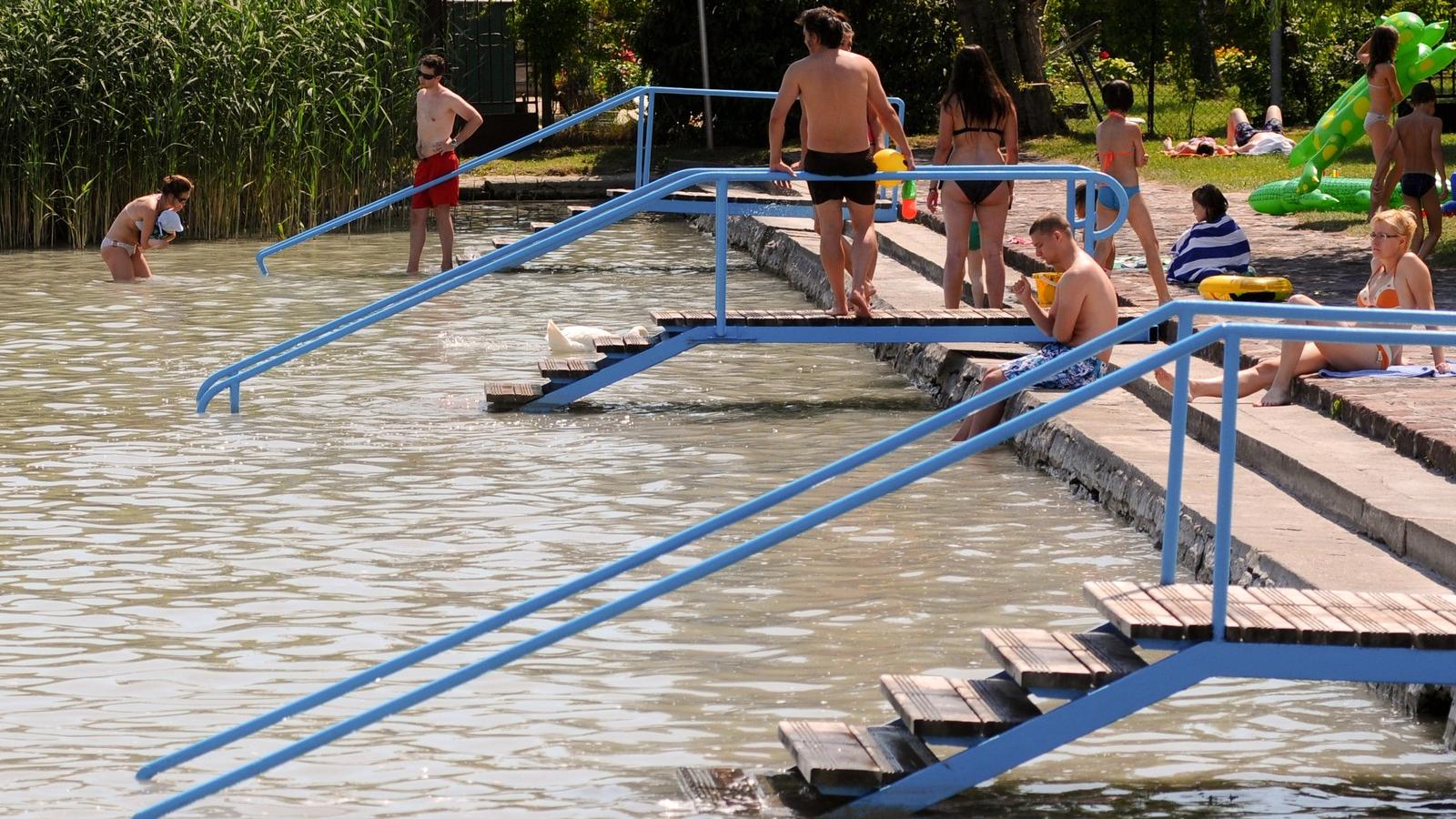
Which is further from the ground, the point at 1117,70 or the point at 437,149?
the point at 1117,70

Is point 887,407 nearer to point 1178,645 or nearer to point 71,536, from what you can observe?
point 71,536

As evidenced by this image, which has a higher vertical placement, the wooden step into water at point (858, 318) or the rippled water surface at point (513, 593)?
the wooden step into water at point (858, 318)

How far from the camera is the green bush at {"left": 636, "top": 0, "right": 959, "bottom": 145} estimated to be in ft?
89.4

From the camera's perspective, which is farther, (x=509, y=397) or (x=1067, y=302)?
(x=509, y=397)

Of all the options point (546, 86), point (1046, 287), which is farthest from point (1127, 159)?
point (546, 86)

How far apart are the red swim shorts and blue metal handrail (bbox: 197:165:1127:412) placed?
18.7 feet

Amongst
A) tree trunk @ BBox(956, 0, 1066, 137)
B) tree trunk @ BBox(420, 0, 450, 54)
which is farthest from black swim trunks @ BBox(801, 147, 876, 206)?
tree trunk @ BBox(956, 0, 1066, 137)

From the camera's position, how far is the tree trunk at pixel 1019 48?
1024 inches

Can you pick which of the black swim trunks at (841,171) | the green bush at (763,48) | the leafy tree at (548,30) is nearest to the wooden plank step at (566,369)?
the black swim trunks at (841,171)

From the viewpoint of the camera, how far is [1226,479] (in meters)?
4.81

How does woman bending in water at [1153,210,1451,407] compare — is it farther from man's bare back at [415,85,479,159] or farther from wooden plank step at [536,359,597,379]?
man's bare back at [415,85,479,159]

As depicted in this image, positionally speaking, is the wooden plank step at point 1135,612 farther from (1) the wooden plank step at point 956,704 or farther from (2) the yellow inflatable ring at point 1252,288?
(2) the yellow inflatable ring at point 1252,288

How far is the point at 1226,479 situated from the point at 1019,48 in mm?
22474

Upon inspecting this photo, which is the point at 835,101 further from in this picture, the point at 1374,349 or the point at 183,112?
the point at 183,112
